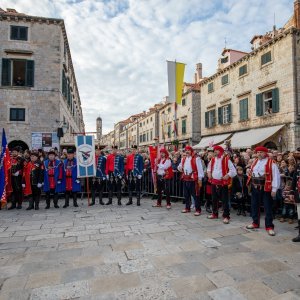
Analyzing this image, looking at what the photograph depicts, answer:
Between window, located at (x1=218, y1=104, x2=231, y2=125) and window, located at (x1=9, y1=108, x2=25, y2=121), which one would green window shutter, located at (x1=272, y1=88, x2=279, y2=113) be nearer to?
window, located at (x1=218, y1=104, x2=231, y2=125)

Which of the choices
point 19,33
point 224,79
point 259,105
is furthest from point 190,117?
point 19,33

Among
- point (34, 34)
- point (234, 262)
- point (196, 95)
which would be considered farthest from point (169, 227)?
point (196, 95)

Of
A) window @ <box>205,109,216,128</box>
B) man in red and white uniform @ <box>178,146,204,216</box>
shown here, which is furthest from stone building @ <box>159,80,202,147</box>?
man in red and white uniform @ <box>178,146,204,216</box>

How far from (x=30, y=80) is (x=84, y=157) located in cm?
1382

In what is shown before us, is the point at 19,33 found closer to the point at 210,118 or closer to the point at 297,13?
the point at 210,118

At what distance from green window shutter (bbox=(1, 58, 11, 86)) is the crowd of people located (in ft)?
42.1

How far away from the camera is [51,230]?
5.73 m

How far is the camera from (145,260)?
3.97 meters

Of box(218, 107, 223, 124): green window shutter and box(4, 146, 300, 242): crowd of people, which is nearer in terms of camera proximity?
Answer: box(4, 146, 300, 242): crowd of people

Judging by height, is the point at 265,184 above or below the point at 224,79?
below

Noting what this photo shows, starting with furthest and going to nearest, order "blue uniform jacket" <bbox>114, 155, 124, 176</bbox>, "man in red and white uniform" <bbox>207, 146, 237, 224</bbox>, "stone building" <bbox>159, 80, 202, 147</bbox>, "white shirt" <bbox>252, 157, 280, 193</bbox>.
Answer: "stone building" <bbox>159, 80, 202, 147</bbox> < "blue uniform jacket" <bbox>114, 155, 124, 176</bbox> < "man in red and white uniform" <bbox>207, 146, 237, 224</bbox> < "white shirt" <bbox>252, 157, 280, 193</bbox>

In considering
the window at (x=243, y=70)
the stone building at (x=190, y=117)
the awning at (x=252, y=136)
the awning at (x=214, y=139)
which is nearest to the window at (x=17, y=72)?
the stone building at (x=190, y=117)

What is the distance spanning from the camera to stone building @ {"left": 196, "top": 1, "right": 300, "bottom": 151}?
1738 centimetres

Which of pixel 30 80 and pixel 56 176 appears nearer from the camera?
pixel 56 176
